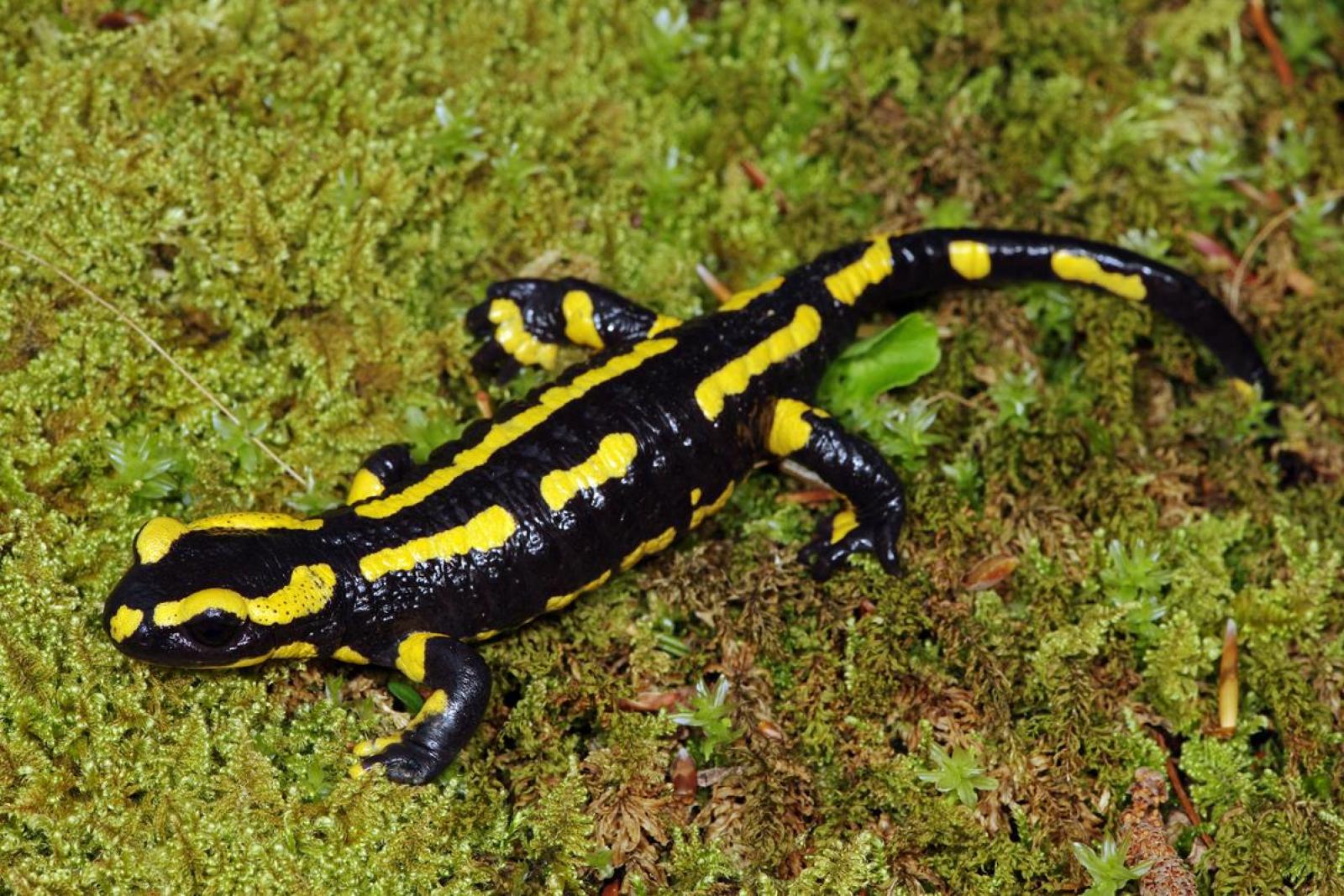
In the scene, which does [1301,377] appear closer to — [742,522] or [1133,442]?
[1133,442]

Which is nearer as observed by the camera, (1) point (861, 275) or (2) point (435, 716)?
(2) point (435, 716)

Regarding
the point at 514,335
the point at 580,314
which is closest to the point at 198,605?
the point at 514,335

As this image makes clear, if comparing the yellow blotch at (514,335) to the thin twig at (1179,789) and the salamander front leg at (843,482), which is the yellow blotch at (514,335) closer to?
the salamander front leg at (843,482)

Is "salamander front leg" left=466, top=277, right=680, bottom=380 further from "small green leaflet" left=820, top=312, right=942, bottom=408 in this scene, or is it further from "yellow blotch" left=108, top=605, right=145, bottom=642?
"yellow blotch" left=108, top=605, right=145, bottom=642

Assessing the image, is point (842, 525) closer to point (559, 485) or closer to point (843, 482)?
point (843, 482)

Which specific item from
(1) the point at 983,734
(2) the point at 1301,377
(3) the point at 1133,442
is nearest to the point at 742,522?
(1) the point at 983,734

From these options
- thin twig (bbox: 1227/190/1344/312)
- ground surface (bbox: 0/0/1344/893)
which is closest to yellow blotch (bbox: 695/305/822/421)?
ground surface (bbox: 0/0/1344/893)

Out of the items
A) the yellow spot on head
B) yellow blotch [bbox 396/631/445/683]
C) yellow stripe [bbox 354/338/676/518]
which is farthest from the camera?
yellow stripe [bbox 354/338/676/518]
